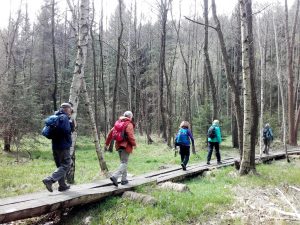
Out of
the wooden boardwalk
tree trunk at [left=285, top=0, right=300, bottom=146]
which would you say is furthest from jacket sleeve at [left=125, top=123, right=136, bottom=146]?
tree trunk at [left=285, top=0, right=300, bottom=146]

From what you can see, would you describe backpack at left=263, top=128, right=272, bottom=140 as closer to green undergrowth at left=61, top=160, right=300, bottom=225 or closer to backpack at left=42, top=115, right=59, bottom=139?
green undergrowth at left=61, top=160, right=300, bottom=225

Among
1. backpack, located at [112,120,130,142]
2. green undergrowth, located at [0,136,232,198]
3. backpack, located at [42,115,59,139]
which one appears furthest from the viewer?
green undergrowth, located at [0,136,232,198]

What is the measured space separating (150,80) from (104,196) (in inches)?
1392

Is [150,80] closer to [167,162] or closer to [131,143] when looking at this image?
[167,162]

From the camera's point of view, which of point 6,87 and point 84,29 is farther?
point 6,87

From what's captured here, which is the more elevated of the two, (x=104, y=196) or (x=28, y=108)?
(x=28, y=108)

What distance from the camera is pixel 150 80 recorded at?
42.7 m

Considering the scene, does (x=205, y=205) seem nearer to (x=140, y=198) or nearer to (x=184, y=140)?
(x=140, y=198)

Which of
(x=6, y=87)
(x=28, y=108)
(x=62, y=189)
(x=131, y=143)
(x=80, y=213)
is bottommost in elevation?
(x=80, y=213)

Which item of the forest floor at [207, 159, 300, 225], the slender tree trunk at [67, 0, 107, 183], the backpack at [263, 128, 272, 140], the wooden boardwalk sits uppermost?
the slender tree trunk at [67, 0, 107, 183]

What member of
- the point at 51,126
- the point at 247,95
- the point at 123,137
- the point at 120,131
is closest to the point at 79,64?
the point at 120,131

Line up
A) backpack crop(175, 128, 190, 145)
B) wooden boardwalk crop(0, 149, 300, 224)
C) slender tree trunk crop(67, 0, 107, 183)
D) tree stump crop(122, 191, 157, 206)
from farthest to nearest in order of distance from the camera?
backpack crop(175, 128, 190, 145)
slender tree trunk crop(67, 0, 107, 183)
tree stump crop(122, 191, 157, 206)
wooden boardwalk crop(0, 149, 300, 224)

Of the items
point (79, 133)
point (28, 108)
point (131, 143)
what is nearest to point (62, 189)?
point (131, 143)

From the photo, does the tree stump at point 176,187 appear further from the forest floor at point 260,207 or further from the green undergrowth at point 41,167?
the green undergrowth at point 41,167
